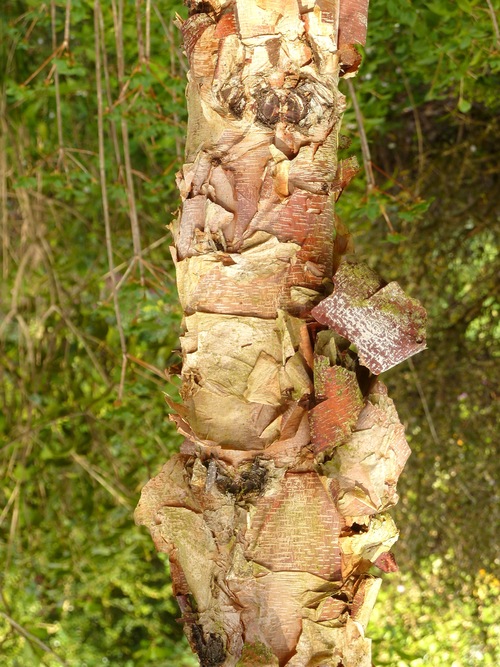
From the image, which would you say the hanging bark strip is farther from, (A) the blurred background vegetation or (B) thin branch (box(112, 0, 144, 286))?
(A) the blurred background vegetation

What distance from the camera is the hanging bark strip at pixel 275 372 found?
0.43 meters

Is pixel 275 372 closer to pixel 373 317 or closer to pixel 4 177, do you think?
pixel 373 317

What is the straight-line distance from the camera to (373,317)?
445mm

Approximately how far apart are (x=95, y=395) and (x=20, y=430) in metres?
0.17

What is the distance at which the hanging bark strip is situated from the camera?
43 cm

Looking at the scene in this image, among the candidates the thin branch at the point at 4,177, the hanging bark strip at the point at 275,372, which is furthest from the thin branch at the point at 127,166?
the thin branch at the point at 4,177

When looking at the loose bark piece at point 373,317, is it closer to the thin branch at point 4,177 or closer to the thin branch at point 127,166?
the thin branch at point 127,166

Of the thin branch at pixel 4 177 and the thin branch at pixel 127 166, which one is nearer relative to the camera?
the thin branch at pixel 127 166

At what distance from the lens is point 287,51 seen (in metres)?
0.46

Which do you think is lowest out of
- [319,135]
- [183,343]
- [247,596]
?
[247,596]

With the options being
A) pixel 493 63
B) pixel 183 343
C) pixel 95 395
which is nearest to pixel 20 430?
Result: pixel 95 395

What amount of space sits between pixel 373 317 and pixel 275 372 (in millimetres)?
65

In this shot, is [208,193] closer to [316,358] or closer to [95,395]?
[316,358]

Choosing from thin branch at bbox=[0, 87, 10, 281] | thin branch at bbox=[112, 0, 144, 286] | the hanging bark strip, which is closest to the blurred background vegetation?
thin branch at bbox=[0, 87, 10, 281]
